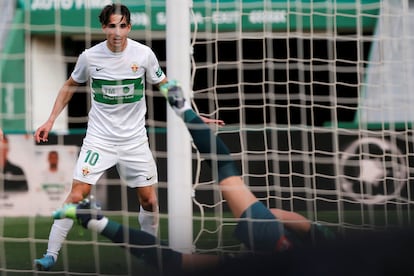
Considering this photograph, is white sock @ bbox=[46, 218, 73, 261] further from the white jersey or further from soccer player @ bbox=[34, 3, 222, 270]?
the white jersey

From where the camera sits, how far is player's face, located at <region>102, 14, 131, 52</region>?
4.12 metres

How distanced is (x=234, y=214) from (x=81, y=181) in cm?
147

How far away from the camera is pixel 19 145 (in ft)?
22.3

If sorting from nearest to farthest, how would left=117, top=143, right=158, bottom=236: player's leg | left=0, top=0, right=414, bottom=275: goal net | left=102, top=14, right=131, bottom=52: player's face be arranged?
left=102, top=14, right=131, bottom=52: player's face → left=117, top=143, right=158, bottom=236: player's leg → left=0, top=0, right=414, bottom=275: goal net

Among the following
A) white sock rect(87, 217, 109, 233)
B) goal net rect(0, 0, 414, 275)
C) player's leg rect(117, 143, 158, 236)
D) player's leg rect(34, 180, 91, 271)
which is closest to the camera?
white sock rect(87, 217, 109, 233)

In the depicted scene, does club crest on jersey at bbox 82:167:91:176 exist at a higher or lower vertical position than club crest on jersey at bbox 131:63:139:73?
lower

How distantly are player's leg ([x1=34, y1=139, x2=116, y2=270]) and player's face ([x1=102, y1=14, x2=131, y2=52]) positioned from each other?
0.53m

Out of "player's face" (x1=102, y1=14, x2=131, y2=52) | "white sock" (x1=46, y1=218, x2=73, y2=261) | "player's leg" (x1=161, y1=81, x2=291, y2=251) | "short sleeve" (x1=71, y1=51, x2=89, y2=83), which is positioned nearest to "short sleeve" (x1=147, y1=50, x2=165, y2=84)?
"player's face" (x1=102, y1=14, x2=131, y2=52)

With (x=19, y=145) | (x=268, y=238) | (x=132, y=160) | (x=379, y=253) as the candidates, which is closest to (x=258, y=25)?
(x=19, y=145)

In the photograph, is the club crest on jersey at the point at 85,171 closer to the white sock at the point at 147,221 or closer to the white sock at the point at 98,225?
the white sock at the point at 147,221

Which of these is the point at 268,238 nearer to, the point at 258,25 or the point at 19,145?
the point at 19,145

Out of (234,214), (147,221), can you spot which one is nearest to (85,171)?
(147,221)

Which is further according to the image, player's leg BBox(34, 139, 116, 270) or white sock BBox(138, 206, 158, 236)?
white sock BBox(138, 206, 158, 236)

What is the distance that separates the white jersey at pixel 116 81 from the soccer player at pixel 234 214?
2.65 ft
